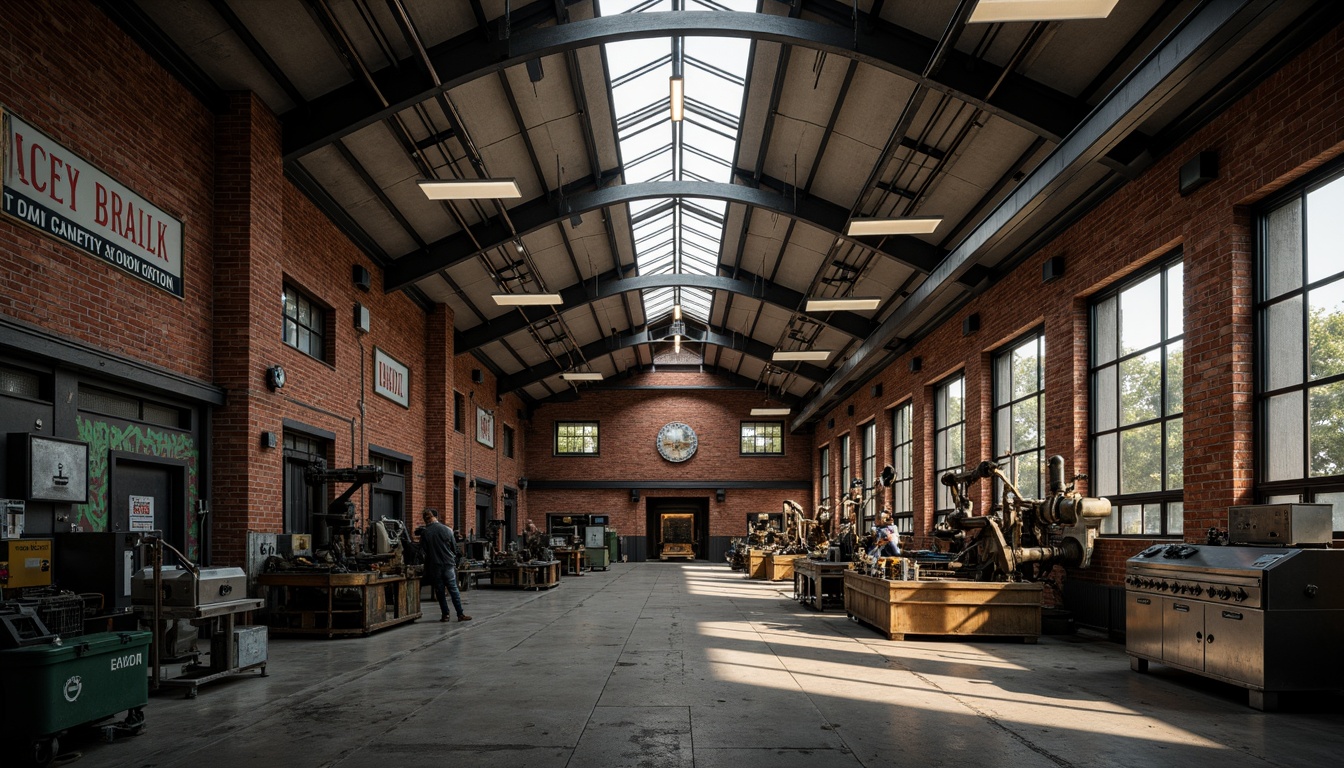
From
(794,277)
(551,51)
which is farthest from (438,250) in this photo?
(794,277)

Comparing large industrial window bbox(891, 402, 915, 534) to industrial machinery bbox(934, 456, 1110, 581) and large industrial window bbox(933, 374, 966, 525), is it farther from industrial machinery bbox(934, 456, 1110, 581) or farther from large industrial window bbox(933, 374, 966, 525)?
industrial machinery bbox(934, 456, 1110, 581)

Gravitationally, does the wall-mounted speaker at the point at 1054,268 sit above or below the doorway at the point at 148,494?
above

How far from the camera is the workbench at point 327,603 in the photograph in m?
10.4

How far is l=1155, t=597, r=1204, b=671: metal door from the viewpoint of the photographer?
7.03 metres

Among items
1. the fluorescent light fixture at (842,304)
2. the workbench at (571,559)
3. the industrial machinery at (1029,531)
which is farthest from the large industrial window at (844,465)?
the industrial machinery at (1029,531)

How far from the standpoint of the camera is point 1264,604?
6277 mm

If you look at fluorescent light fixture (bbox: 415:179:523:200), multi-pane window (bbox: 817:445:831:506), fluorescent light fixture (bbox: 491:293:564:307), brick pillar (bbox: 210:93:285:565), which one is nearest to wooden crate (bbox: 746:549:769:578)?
multi-pane window (bbox: 817:445:831:506)

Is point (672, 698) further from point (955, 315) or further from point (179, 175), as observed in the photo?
point (955, 315)

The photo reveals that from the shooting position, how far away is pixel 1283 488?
757cm

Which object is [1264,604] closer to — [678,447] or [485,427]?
[485,427]

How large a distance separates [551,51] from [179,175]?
414 centimetres

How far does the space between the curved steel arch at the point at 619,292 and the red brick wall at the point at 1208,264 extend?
26.5 ft

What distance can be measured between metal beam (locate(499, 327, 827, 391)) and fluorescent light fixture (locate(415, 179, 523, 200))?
52.3 feet

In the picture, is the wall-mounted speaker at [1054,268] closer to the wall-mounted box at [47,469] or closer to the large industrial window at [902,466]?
the large industrial window at [902,466]
